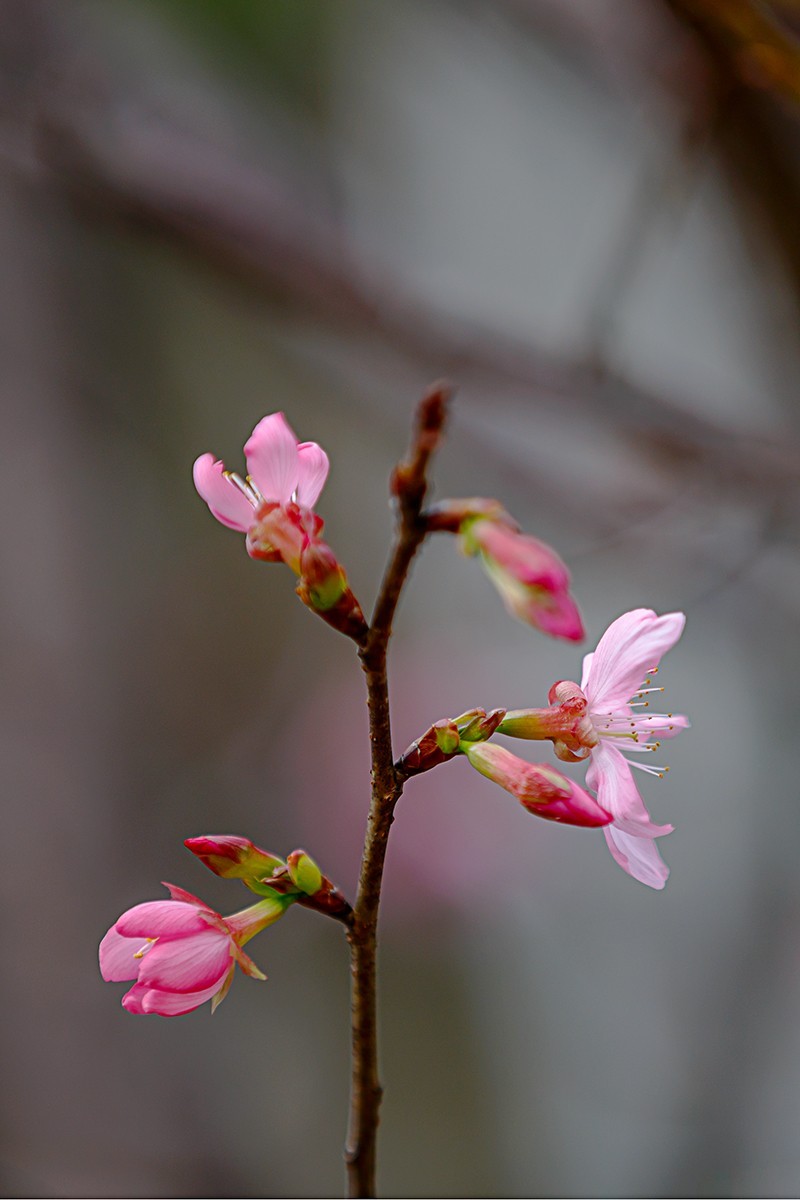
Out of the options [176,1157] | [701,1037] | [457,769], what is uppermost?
[457,769]

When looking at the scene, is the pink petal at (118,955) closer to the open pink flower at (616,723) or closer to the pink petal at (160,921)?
the pink petal at (160,921)

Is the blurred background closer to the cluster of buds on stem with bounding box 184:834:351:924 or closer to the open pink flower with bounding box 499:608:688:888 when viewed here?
the open pink flower with bounding box 499:608:688:888

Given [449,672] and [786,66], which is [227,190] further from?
[449,672]

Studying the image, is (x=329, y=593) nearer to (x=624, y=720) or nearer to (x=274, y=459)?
(x=274, y=459)

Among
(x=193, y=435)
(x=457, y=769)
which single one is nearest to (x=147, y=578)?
(x=193, y=435)

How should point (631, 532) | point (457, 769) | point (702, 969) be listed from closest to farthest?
1. point (631, 532)
2. point (702, 969)
3. point (457, 769)

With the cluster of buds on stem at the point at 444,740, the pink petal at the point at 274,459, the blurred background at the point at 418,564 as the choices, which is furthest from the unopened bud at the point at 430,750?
the blurred background at the point at 418,564

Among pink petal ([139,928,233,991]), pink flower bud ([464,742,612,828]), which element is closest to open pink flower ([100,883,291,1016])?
pink petal ([139,928,233,991])
